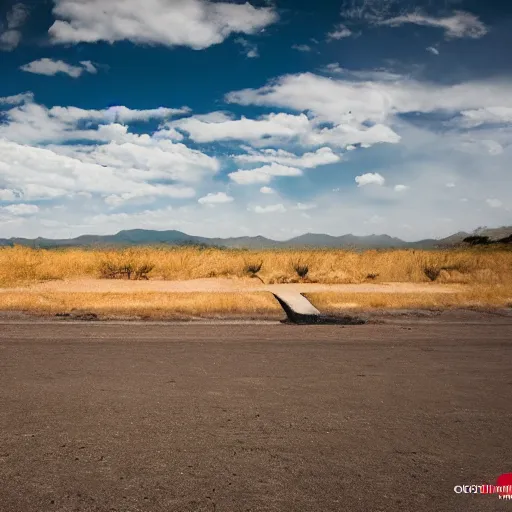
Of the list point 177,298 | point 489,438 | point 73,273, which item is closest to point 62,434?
point 489,438

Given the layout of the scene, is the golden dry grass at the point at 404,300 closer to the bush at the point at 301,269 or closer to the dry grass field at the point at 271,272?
the dry grass field at the point at 271,272

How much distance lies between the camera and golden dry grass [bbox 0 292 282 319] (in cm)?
1466

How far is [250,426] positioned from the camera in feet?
17.5

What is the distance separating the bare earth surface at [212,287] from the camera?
20.1 metres

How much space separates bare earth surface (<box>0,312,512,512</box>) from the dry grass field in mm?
7150

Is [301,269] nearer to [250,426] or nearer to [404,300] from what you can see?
[404,300]

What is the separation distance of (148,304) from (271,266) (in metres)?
13.1

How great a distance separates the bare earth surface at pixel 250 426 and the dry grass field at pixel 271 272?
715 cm

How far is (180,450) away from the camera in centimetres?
473

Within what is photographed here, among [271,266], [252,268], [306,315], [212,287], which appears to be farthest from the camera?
[271,266]

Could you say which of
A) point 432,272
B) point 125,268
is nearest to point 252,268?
point 125,268

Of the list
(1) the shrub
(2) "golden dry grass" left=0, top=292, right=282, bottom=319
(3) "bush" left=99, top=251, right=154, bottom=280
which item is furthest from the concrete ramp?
(3) "bush" left=99, top=251, right=154, bottom=280

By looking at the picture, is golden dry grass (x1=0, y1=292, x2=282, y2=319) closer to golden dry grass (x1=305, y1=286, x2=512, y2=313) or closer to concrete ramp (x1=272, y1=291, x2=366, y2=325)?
concrete ramp (x1=272, y1=291, x2=366, y2=325)

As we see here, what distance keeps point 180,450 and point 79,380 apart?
286cm
